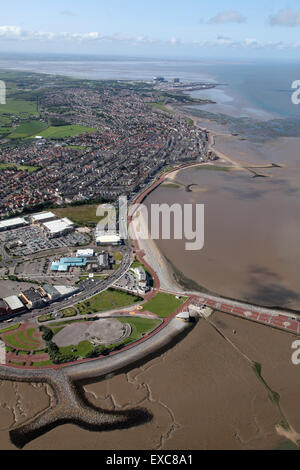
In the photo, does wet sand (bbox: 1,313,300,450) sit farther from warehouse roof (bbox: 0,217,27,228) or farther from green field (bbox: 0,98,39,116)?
green field (bbox: 0,98,39,116)

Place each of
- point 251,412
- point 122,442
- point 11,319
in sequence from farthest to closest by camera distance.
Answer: point 11,319, point 251,412, point 122,442

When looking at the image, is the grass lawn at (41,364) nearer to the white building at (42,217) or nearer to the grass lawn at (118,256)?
the grass lawn at (118,256)

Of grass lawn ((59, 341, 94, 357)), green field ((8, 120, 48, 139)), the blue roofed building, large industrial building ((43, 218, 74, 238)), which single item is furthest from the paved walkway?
green field ((8, 120, 48, 139))

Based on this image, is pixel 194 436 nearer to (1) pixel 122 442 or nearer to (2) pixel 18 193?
(1) pixel 122 442

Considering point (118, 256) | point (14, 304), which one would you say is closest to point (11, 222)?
point (118, 256)

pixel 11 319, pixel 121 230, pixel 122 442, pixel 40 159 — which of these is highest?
pixel 40 159

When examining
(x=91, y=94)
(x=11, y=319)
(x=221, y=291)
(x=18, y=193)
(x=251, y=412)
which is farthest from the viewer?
(x=91, y=94)

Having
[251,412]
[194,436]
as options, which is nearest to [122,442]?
[194,436]

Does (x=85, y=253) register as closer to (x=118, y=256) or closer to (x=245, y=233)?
(x=118, y=256)

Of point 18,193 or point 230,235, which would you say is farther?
point 18,193
